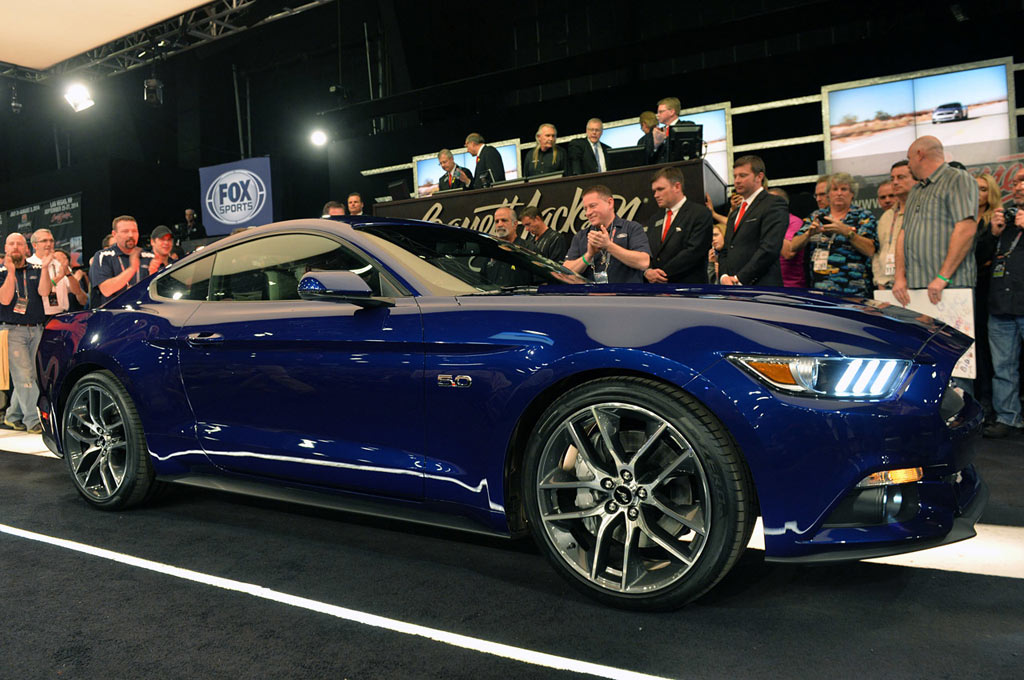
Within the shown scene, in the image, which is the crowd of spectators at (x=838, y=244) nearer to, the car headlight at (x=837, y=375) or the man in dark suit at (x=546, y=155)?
the man in dark suit at (x=546, y=155)

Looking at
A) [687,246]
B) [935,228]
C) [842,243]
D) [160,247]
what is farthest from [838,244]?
[160,247]

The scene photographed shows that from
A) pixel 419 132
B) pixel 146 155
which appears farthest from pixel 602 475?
pixel 146 155

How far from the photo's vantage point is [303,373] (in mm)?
2891

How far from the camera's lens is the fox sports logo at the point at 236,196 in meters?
15.1

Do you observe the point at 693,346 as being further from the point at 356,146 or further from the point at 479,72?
the point at 356,146

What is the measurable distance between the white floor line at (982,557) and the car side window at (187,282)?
2.64 m

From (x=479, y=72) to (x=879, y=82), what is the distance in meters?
7.12

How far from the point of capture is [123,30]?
12938 millimetres

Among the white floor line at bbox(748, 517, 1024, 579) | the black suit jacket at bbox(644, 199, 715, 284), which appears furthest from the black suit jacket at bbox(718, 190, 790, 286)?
the white floor line at bbox(748, 517, 1024, 579)

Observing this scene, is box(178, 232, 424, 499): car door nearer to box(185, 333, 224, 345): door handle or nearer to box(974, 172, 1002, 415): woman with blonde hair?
box(185, 333, 224, 345): door handle

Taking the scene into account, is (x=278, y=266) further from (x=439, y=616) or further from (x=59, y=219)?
(x=59, y=219)

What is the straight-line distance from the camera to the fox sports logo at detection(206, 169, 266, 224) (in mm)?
15148

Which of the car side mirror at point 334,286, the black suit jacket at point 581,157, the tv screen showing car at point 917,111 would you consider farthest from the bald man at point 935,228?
the tv screen showing car at point 917,111

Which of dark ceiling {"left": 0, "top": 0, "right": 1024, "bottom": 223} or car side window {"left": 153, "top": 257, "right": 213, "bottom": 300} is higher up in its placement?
dark ceiling {"left": 0, "top": 0, "right": 1024, "bottom": 223}
